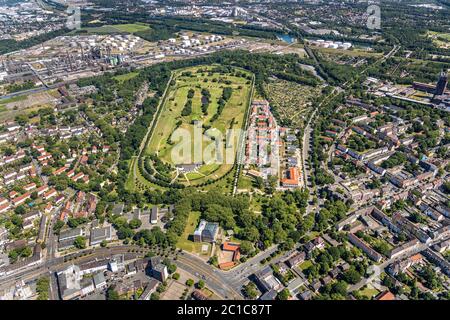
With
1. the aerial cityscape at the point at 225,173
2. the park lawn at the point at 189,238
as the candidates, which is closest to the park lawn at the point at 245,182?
the aerial cityscape at the point at 225,173

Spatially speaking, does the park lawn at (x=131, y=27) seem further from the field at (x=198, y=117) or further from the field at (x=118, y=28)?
the field at (x=198, y=117)

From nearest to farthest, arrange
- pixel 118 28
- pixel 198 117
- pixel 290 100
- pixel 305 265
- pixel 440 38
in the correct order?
pixel 305 265, pixel 198 117, pixel 290 100, pixel 440 38, pixel 118 28

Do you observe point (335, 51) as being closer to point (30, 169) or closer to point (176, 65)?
point (176, 65)

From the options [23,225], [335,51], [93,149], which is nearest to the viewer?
[23,225]

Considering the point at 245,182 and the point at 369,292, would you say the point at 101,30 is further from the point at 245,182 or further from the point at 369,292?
the point at 369,292

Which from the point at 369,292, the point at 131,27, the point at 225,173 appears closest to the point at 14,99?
the point at 225,173

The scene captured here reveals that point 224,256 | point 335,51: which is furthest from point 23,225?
point 335,51
